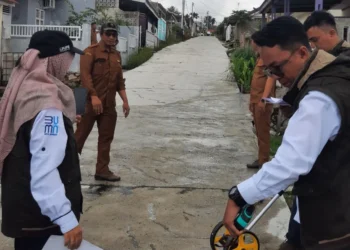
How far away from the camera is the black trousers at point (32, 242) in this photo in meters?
2.34

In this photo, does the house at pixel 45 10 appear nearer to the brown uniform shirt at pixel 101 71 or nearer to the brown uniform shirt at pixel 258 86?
the brown uniform shirt at pixel 101 71

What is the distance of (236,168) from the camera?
6207mm

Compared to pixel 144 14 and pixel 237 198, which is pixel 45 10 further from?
pixel 237 198

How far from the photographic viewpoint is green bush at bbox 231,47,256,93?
1267 cm

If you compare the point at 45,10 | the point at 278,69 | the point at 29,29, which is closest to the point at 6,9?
the point at 29,29

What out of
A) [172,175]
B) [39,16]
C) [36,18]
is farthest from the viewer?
[39,16]

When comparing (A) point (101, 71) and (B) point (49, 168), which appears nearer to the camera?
(B) point (49, 168)

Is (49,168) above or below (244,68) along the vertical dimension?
below

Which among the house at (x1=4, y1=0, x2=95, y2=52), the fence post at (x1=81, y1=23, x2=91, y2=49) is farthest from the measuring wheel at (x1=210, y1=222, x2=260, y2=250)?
the house at (x1=4, y1=0, x2=95, y2=52)

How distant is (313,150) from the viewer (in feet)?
5.66

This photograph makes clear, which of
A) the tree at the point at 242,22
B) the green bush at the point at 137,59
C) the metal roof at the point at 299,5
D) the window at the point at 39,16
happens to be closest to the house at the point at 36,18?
the window at the point at 39,16

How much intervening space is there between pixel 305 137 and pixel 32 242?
145 centimetres

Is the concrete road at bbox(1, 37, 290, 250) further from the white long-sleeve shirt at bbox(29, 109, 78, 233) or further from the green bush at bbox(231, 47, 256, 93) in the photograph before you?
the white long-sleeve shirt at bbox(29, 109, 78, 233)

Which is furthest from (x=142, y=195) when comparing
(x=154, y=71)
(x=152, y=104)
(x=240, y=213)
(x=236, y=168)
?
(x=154, y=71)
